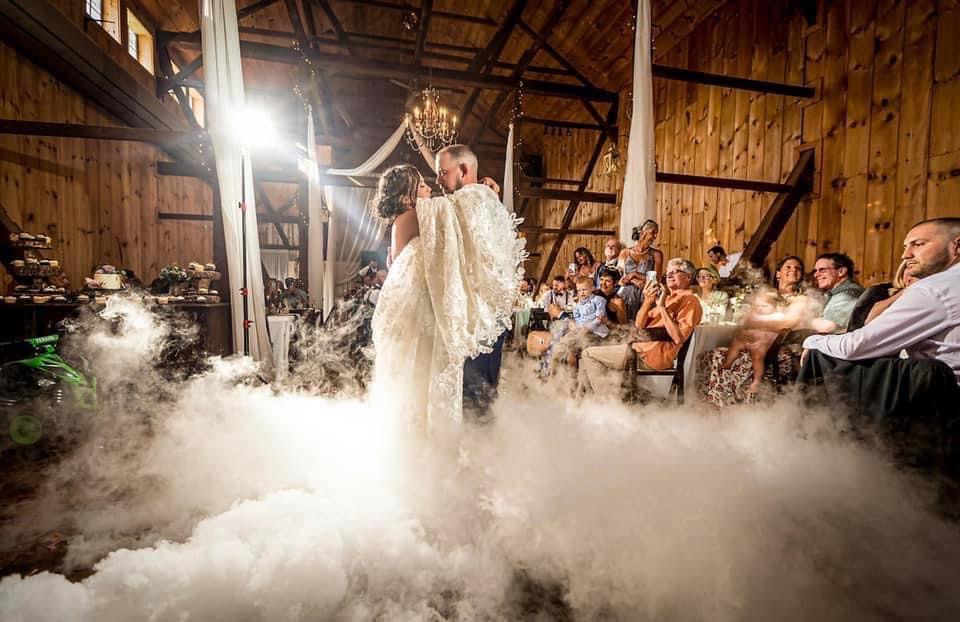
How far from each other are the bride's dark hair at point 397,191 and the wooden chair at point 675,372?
2.34 metres

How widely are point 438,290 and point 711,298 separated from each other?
10.1ft

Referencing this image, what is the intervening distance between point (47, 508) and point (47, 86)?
5.33m

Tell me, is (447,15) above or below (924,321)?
above

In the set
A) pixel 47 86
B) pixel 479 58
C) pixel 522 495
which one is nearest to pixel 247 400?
pixel 522 495

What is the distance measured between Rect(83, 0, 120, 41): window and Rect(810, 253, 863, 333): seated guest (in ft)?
26.2

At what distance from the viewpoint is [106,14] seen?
6.05 metres

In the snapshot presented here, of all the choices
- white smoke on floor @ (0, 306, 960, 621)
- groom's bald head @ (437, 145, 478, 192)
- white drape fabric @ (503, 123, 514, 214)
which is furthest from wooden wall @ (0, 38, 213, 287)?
white drape fabric @ (503, 123, 514, 214)

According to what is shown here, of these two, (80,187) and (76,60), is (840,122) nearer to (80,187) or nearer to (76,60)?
(76,60)

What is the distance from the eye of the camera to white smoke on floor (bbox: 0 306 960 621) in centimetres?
134

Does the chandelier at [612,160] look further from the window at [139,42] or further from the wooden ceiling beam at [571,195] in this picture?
the window at [139,42]

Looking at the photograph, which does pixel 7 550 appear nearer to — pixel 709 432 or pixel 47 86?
pixel 709 432

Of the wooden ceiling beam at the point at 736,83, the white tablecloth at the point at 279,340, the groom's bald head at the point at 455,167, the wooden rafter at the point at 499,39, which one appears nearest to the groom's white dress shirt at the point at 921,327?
the groom's bald head at the point at 455,167

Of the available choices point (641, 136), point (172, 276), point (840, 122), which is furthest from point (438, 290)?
point (840, 122)

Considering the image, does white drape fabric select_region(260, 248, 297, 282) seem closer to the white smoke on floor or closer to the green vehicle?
Answer: the green vehicle
